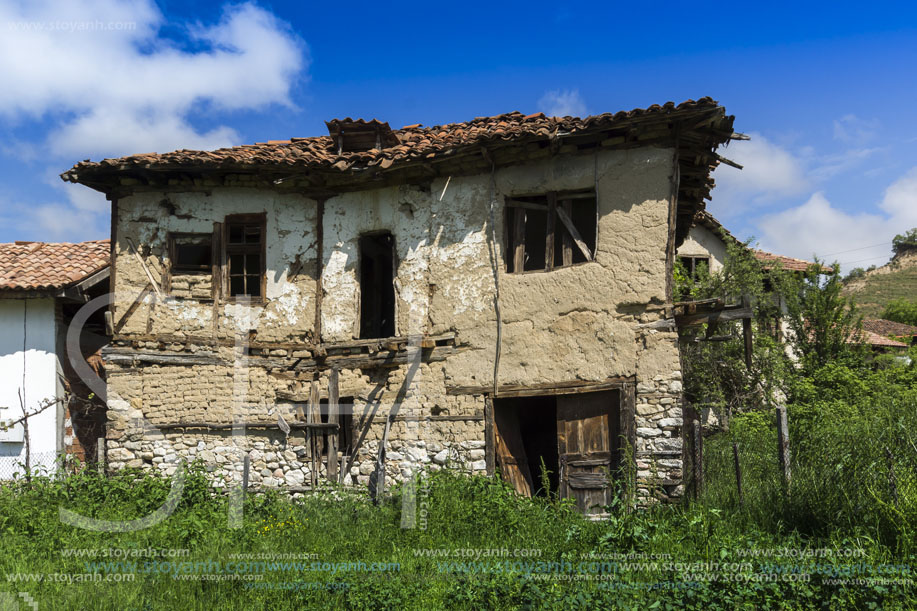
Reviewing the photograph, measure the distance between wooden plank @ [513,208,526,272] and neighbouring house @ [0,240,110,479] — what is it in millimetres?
7678

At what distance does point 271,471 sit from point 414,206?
15.6ft

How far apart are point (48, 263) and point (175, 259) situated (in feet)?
11.9

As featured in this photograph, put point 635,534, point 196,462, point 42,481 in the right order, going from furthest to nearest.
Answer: point 196,462 → point 42,481 → point 635,534

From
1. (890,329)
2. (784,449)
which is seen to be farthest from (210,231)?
(890,329)

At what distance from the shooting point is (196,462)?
10.6 metres

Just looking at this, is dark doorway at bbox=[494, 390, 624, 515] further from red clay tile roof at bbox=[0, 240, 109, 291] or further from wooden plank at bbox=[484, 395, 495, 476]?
red clay tile roof at bbox=[0, 240, 109, 291]

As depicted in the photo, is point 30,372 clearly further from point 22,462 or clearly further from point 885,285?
point 885,285

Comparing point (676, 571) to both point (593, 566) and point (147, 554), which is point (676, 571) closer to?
point (593, 566)

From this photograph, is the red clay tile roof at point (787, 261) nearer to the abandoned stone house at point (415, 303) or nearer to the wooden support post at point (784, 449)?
the abandoned stone house at point (415, 303)

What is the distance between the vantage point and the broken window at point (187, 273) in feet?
37.6

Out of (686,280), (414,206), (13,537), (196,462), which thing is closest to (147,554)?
(13,537)

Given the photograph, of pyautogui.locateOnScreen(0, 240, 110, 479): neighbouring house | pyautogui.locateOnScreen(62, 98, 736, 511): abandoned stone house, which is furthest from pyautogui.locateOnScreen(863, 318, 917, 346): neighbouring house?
pyautogui.locateOnScreen(0, 240, 110, 479): neighbouring house

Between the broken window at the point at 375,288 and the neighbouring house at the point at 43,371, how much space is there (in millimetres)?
4753

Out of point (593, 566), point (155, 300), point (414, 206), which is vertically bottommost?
point (593, 566)
